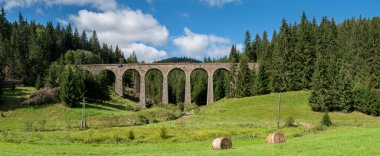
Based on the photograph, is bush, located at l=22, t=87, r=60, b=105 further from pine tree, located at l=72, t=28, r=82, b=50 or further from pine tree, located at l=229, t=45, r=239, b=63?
pine tree, located at l=72, t=28, r=82, b=50

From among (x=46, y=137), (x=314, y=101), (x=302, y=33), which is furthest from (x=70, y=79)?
(x=302, y=33)

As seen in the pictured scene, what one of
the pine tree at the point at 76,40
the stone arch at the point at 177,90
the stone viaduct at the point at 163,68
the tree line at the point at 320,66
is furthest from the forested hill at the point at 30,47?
the tree line at the point at 320,66

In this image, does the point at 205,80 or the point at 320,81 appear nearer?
the point at 320,81

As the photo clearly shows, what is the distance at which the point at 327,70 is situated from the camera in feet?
281

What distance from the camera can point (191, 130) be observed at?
49219mm

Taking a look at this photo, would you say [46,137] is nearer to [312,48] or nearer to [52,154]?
[52,154]

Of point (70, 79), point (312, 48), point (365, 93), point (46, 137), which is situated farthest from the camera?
point (312, 48)

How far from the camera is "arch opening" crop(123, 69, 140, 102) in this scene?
140 meters

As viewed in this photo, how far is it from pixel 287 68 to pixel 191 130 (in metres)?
59.3

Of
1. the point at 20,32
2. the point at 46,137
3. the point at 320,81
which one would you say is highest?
the point at 20,32

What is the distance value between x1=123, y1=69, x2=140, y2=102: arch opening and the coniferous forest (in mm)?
4837

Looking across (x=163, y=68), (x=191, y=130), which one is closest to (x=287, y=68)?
(x=163, y=68)

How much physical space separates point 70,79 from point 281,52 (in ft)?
190

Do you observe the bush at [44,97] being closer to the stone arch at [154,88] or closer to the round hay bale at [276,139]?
the stone arch at [154,88]
